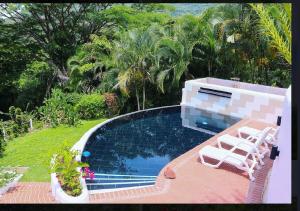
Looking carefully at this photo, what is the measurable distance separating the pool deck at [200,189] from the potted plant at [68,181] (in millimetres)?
314

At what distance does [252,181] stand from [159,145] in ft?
8.73

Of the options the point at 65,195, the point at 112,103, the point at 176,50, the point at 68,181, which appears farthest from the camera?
the point at 176,50

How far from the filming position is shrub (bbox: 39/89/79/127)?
871cm

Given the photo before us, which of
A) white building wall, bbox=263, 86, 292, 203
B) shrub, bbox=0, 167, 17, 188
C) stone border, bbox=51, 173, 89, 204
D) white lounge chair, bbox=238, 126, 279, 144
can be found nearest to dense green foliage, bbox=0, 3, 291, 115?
white lounge chair, bbox=238, 126, 279, 144

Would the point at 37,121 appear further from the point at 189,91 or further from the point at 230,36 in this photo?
the point at 230,36

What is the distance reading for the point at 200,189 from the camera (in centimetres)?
748

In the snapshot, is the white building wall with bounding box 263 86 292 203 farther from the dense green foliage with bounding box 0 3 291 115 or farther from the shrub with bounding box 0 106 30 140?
the shrub with bounding box 0 106 30 140

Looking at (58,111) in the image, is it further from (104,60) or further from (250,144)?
(250,144)

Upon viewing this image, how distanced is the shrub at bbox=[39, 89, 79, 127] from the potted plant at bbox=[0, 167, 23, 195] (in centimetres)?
139

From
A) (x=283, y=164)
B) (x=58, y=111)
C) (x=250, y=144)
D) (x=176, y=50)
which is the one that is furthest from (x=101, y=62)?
(x=283, y=164)

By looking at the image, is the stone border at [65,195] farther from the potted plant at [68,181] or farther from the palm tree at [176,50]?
the palm tree at [176,50]

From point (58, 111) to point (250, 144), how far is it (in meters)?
4.30

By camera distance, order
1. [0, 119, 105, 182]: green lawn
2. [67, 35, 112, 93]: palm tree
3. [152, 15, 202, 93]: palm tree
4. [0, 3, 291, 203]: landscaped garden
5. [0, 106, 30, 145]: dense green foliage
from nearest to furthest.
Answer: [0, 119, 105, 182]: green lawn < [0, 106, 30, 145]: dense green foliage < [0, 3, 291, 203]: landscaped garden < [67, 35, 112, 93]: palm tree < [152, 15, 202, 93]: palm tree

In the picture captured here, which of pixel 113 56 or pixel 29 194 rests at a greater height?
pixel 113 56
